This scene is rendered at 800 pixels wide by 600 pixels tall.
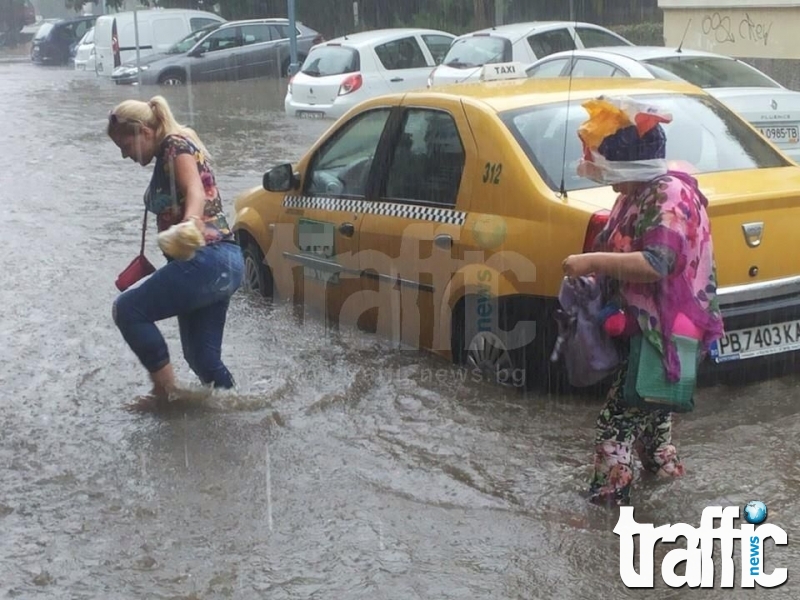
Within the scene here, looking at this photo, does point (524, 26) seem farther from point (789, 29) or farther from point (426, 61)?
point (789, 29)

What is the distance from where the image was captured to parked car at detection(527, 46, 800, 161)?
1022 centimetres

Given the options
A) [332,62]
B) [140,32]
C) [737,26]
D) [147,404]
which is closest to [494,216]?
[147,404]

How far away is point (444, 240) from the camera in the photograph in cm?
628

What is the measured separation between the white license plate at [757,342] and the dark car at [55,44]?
1546 inches

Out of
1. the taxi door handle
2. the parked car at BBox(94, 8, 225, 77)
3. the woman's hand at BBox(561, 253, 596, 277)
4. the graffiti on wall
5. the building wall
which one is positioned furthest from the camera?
the parked car at BBox(94, 8, 225, 77)

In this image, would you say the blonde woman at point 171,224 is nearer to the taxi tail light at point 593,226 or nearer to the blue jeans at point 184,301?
the blue jeans at point 184,301

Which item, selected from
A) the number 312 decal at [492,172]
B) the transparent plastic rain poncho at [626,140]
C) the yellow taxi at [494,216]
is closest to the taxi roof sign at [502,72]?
the yellow taxi at [494,216]

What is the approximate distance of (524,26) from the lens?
19.0 m

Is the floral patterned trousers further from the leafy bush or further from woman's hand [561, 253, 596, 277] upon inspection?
the leafy bush

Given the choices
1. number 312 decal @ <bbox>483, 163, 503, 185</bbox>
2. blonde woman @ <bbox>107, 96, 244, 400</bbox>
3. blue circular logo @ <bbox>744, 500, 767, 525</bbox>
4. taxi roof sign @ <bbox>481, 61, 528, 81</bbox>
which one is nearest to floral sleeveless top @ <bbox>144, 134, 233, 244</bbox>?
blonde woman @ <bbox>107, 96, 244, 400</bbox>

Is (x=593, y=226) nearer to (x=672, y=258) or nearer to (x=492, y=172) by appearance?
(x=492, y=172)

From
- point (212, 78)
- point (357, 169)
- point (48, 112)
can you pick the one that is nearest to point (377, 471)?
point (357, 169)

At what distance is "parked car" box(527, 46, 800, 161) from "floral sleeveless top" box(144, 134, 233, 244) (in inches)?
202

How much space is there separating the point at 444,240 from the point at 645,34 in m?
22.3
